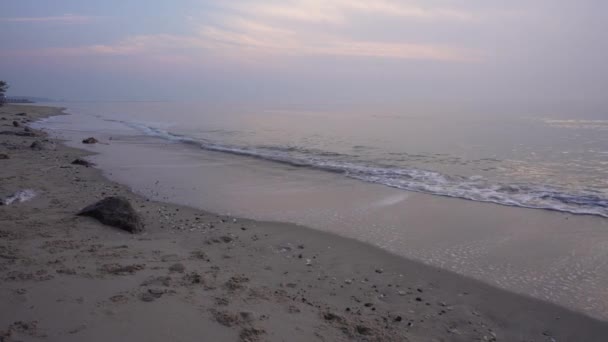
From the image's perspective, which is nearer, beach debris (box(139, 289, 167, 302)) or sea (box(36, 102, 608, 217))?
beach debris (box(139, 289, 167, 302))

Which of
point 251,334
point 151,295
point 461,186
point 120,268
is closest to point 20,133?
point 120,268

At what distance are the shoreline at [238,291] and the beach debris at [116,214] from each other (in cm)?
19

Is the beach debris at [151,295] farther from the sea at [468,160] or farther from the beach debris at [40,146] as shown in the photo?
the beach debris at [40,146]

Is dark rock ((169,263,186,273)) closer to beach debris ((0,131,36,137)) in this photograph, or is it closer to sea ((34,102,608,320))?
sea ((34,102,608,320))

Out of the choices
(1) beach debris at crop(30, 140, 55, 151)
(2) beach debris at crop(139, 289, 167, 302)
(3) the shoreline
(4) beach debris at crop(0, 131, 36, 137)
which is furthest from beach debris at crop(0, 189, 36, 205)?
(4) beach debris at crop(0, 131, 36, 137)

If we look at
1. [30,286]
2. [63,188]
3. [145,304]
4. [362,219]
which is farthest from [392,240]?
[63,188]

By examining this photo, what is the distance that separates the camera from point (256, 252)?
6.91 meters

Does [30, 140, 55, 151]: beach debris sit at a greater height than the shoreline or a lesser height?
greater

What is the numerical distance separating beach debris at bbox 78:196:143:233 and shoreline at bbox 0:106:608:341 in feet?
0.64

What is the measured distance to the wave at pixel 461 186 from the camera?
35.0 feet

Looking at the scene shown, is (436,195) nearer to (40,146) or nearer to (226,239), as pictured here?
(226,239)

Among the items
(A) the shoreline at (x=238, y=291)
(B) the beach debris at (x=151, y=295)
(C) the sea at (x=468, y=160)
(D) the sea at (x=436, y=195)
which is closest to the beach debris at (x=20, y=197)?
(A) the shoreline at (x=238, y=291)

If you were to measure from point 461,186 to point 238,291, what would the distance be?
31.7 ft

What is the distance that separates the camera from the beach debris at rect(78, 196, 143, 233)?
7281 millimetres
